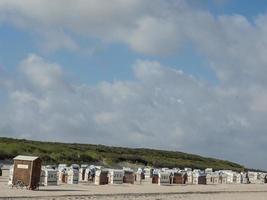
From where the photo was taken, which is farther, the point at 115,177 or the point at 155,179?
the point at 155,179

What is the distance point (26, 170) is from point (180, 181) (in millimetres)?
24189

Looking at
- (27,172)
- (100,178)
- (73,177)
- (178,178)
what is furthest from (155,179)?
(27,172)

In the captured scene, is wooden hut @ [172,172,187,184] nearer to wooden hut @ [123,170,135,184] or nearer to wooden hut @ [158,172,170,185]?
wooden hut @ [158,172,170,185]

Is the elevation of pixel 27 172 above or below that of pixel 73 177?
below

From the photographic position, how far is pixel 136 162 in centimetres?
9369

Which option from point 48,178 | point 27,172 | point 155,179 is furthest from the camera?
point 155,179

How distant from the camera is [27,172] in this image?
35.2 metres

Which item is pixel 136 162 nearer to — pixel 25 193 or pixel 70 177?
pixel 70 177

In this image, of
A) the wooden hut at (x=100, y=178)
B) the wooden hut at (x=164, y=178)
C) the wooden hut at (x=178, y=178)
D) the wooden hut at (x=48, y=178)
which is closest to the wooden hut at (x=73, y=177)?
the wooden hut at (x=100, y=178)

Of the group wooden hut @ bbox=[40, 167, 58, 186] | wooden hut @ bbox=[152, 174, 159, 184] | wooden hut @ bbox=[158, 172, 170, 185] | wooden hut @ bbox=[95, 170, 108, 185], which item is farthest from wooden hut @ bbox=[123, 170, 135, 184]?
wooden hut @ bbox=[40, 167, 58, 186]

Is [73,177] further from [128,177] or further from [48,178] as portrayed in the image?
[128,177]

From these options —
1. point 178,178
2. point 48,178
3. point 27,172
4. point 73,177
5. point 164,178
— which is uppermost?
point 178,178

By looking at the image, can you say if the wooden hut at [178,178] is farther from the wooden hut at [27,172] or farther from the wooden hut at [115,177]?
the wooden hut at [27,172]

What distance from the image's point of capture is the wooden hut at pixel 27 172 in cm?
3506
